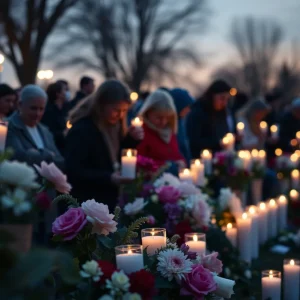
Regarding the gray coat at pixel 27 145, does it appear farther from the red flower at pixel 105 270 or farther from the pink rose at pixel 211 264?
the red flower at pixel 105 270

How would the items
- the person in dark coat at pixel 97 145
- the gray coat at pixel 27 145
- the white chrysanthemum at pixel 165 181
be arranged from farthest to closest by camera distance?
1. the person in dark coat at pixel 97 145
2. the gray coat at pixel 27 145
3. the white chrysanthemum at pixel 165 181

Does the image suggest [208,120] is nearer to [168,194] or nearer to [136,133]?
[136,133]

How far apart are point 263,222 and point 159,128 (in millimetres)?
1735

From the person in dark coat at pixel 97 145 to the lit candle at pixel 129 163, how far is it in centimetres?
9

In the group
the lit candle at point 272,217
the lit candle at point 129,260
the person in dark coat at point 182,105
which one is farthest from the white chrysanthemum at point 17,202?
the lit candle at point 272,217

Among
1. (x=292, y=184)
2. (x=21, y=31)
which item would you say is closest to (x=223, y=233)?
(x=292, y=184)

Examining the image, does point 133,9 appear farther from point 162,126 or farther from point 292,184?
point 162,126

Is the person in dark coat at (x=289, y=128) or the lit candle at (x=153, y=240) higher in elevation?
the person in dark coat at (x=289, y=128)

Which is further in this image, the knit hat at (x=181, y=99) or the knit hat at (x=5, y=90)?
the knit hat at (x=181, y=99)

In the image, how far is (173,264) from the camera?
2.24 metres

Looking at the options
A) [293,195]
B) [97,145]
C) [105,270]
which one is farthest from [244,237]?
[105,270]

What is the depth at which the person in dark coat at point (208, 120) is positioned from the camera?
7488mm

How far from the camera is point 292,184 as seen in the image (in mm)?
9047

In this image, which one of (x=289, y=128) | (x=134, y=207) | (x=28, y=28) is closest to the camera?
(x=134, y=207)
